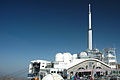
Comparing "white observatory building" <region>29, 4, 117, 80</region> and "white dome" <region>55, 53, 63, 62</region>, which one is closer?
"white observatory building" <region>29, 4, 117, 80</region>

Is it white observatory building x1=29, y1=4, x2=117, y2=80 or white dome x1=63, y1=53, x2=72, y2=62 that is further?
white dome x1=63, y1=53, x2=72, y2=62

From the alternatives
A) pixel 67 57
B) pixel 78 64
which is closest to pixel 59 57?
pixel 67 57

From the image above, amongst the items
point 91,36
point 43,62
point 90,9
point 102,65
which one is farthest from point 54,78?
point 90,9

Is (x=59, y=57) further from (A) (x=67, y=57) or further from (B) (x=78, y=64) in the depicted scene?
(B) (x=78, y=64)

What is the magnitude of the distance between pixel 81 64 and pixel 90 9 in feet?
123

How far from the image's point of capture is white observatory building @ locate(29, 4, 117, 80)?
167 feet

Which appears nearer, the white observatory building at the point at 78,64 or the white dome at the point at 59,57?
the white observatory building at the point at 78,64

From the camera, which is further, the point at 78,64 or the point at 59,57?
the point at 59,57

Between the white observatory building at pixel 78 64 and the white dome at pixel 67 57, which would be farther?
the white dome at pixel 67 57

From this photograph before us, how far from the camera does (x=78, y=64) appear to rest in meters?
51.0

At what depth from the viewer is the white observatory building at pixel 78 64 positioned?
167 ft

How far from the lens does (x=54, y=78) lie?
2677 cm

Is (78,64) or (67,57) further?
(67,57)

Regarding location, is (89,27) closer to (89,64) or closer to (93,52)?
(93,52)
